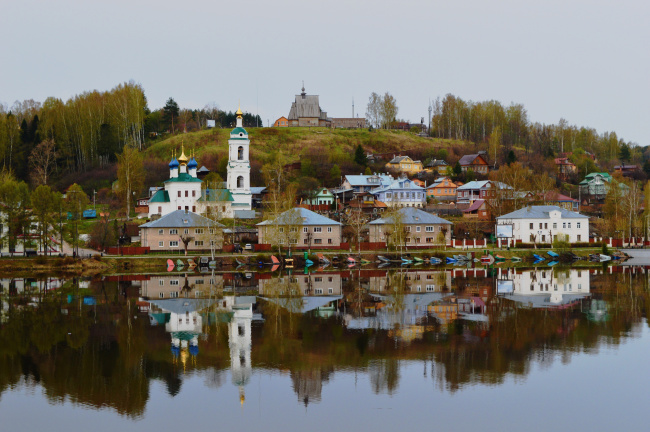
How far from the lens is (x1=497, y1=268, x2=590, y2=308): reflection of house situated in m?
33.9

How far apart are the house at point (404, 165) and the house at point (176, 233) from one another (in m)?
46.4

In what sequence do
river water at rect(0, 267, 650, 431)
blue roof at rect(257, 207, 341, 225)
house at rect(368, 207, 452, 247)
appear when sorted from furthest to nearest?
house at rect(368, 207, 452, 247)
blue roof at rect(257, 207, 341, 225)
river water at rect(0, 267, 650, 431)

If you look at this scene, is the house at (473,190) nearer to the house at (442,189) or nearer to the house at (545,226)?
the house at (442,189)

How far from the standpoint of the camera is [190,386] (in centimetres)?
1891

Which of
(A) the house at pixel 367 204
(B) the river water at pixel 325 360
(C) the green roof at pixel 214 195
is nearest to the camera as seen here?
(B) the river water at pixel 325 360

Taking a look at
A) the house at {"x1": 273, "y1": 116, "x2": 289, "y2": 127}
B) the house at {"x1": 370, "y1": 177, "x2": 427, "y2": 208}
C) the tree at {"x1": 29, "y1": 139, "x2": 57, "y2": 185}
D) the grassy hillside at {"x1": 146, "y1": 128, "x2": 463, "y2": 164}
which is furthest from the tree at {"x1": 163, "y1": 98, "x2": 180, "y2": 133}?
the house at {"x1": 370, "y1": 177, "x2": 427, "y2": 208}

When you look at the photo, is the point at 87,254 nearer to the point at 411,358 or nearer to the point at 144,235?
the point at 144,235

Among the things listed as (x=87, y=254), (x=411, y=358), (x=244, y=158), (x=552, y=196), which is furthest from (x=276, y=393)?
(x=552, y=196)

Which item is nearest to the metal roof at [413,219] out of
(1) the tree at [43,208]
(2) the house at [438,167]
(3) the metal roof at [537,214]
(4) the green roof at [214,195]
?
(3) the metal roof at [537,214]

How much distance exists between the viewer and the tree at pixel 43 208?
52844 mm

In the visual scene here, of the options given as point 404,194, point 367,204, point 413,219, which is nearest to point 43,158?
point 367,204

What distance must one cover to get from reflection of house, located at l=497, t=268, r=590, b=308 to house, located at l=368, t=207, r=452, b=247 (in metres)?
14.4

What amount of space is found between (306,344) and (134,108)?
80385 millimetres

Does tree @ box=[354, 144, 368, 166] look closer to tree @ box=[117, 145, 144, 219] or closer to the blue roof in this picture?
tree @ box=[117, 145, 144, 219]
